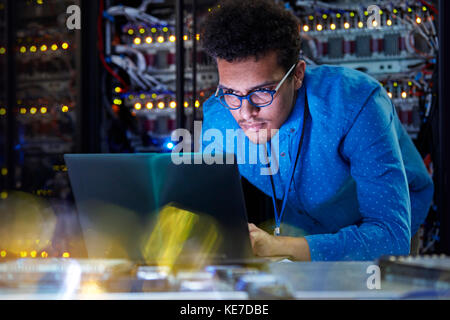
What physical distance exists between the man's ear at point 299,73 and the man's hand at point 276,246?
1.76 feet

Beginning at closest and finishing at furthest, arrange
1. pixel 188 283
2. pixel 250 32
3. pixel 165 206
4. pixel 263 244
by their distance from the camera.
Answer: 1. pixel 188 283
2. pixel 165 206
3. pixel 263 244
4. pixel 250 32

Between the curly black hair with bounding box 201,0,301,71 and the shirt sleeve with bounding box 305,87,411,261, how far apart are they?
0.32m

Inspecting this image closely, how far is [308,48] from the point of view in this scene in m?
2.73

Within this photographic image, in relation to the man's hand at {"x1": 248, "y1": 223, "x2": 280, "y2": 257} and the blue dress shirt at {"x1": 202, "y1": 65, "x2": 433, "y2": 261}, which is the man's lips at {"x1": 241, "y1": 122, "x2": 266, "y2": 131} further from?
the man's hand at {"x1": 248, "y1": 223, "x2": 280, "y2": 257}

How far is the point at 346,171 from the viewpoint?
1438 millimetres

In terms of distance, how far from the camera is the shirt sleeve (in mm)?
1179

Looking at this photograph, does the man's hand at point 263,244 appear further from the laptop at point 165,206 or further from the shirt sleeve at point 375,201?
the laptop at point 165,206

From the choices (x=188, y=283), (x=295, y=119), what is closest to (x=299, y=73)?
(x=295, y=119)

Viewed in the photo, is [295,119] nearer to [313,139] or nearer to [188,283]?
[313,139]

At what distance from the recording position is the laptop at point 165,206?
851 millimetres

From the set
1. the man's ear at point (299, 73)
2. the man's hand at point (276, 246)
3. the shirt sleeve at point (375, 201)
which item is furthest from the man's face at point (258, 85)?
the man's hand at point (276, 246)

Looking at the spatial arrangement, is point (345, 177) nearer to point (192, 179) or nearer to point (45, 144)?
point (192, 179)

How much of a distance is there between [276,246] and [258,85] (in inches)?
18.3
